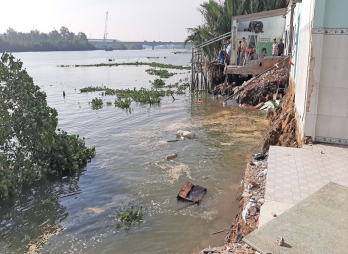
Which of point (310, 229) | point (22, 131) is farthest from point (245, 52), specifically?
point (310, 229)

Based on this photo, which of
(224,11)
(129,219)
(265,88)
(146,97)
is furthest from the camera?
(224,11)

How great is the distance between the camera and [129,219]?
22.3ft

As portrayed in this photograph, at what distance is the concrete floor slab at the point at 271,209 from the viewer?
13.9 feet

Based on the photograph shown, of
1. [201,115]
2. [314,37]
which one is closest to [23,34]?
[201,115]

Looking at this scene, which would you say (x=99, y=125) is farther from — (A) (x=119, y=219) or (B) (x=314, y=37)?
(B) (x=314, y=37)

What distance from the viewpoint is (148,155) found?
1088 cm

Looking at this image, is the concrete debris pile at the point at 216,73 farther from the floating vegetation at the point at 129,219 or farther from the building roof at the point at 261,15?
the floating vegetation at the point at 129,219

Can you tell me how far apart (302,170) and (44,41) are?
474ft

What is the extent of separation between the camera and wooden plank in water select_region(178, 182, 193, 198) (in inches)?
300

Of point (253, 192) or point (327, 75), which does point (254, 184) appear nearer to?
point (253, 192)

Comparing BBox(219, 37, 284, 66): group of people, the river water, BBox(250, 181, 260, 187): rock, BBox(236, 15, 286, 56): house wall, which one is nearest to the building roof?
BBox(236, 15, 286, 56): house wall

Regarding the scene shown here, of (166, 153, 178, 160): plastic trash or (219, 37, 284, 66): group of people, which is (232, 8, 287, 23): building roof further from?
(166, 153, 178, 160): plastic trash

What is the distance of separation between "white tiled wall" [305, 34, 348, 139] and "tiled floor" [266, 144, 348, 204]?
41 cm

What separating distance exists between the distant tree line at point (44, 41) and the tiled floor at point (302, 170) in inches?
4926
